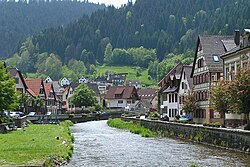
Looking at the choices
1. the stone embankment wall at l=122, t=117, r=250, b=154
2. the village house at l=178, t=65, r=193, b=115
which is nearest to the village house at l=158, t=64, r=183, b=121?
the village house at l=178, t=65, r=193, b=115

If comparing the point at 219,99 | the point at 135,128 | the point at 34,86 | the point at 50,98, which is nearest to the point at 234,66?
the point at 219,99

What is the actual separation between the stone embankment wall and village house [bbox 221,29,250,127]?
262 inches

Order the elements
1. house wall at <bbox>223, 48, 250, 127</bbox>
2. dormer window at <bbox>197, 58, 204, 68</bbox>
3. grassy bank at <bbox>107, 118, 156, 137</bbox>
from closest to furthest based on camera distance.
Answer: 1. house wall at <bbox>223, 48, 250, 127</bbox>
2. grassy bank at <bbox>107, 118, 156, 137</bbox>
3. dormer window at <bbox>197, 58, 204, 68</bbox>

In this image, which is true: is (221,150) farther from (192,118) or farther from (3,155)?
(192,118)

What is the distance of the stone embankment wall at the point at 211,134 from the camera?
40728mm

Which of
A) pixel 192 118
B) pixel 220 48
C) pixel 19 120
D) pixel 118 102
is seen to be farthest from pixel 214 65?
pixel 118 102

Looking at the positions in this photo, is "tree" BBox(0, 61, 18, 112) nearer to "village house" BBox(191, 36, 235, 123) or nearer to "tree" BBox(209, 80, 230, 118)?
"tree" BBox(209, 80, 230, 118)

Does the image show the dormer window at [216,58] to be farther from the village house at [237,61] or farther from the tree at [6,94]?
the tree at [6,94]

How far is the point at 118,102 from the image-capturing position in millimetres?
192750

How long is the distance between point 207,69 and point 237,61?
48.0ft

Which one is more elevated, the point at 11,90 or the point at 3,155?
the point at 11,90

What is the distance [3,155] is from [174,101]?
236 ft

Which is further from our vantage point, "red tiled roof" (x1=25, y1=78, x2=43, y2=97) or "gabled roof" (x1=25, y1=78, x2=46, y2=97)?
"gabled roof" (x1=25, y1=78, x2=46, y2=97)

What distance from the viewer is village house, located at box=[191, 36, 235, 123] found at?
74.9 metres
